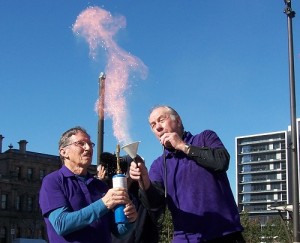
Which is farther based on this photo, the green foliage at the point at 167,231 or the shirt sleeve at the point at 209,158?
the green foliage at the point at 167,231

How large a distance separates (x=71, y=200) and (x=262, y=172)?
16017cm

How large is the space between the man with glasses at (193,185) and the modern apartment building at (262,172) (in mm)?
149508

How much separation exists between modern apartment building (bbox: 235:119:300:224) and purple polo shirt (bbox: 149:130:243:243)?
150 meters

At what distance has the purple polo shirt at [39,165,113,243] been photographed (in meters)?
4.64

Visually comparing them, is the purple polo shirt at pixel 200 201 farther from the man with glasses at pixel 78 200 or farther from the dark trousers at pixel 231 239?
the man with glasses at pixel 78 200

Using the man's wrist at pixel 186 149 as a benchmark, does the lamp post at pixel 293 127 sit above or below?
above

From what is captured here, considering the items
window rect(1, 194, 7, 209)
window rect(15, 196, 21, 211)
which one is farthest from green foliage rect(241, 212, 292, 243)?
window rect(15, 196, 21, 211)

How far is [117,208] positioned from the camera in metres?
4.51

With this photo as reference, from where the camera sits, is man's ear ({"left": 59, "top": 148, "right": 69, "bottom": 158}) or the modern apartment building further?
the modern apartment building

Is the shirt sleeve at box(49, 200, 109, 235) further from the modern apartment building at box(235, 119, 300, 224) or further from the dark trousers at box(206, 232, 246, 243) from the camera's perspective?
the modern apartment building at box(235, 119, 300, 224)

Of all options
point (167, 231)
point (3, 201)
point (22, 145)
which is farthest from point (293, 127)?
point (22, 145)

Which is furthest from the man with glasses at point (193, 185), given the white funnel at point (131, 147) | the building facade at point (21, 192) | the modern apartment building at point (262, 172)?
the modern apartment building at point (262, 172)

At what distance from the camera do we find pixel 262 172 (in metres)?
161

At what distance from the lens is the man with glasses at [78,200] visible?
4480mm
